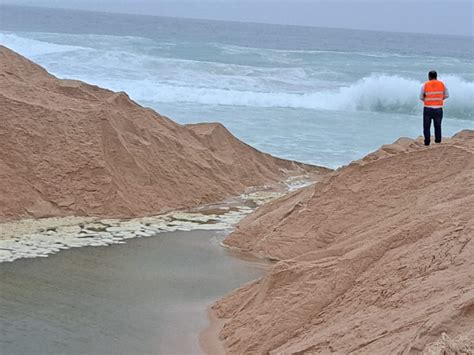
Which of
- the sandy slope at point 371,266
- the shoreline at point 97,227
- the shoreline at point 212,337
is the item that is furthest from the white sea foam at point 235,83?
the shoreline at point 212,337

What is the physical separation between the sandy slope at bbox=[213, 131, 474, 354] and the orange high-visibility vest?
3.12 ft

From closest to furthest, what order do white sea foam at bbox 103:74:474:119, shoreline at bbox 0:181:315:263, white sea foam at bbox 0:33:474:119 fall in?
shoreline at bbox 0:181:315:263, white sea foam at bbox 103:74:474:119, white sea foam at bbox 0:33:474:119

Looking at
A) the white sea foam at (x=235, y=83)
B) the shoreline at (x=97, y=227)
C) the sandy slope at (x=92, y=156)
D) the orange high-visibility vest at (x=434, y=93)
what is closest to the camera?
the shoreline at (x=97, y=227)

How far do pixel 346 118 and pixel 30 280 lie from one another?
1833 centimetres

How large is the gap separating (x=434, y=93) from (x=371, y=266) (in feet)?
16.0

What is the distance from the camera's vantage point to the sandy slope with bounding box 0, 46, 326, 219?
36.7ft

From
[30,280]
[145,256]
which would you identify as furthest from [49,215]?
[30,280]

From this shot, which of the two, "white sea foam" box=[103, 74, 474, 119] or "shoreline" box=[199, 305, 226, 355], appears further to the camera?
"white sea foam" box=[103, 74, 474, 119]

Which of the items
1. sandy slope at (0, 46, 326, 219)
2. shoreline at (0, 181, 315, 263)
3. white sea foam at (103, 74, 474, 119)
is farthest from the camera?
white sea foam at (103, 74, 474, 119)

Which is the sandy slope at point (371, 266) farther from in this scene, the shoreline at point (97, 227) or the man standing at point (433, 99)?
the shoreline at point (97, 227)

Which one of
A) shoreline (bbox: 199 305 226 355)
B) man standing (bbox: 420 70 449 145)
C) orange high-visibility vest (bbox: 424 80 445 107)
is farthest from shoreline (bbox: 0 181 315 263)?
orange high-visibility vest (bbox: 424 80 445 107)

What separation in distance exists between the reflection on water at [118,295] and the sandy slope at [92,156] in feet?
5.82

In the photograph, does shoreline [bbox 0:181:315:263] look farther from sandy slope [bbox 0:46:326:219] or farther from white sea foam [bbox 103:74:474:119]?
white sea foam [bbox 103:74:474:119]

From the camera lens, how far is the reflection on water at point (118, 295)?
6.43 metres
